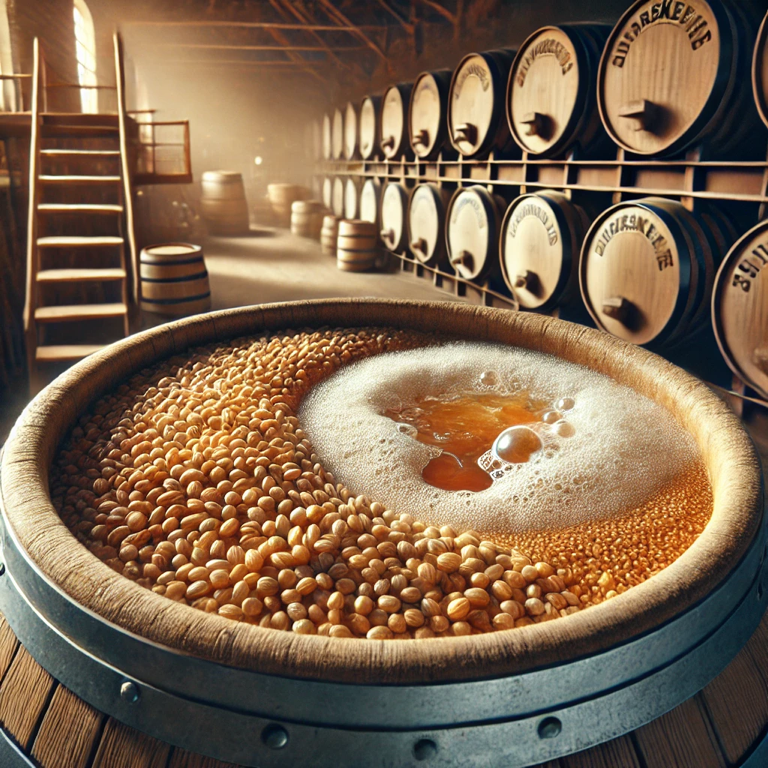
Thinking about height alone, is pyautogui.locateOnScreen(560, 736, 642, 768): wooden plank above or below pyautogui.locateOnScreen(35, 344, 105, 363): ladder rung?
above

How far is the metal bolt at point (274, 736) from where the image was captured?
2.06ft

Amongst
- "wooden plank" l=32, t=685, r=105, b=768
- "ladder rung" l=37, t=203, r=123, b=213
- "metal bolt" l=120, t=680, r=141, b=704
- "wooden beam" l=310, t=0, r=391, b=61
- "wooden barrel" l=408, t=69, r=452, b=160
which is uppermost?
"wooden beam" l=310, t=0, r=391, b=61

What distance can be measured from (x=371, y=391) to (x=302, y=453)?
0.40 m

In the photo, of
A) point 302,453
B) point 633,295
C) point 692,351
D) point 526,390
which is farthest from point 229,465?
point 692,351

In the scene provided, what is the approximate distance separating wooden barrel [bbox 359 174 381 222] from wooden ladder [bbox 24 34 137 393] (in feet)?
7.84

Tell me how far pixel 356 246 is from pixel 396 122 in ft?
3.60

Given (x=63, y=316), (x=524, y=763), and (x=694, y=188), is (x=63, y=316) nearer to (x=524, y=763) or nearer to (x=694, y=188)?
(x=694, y=188)

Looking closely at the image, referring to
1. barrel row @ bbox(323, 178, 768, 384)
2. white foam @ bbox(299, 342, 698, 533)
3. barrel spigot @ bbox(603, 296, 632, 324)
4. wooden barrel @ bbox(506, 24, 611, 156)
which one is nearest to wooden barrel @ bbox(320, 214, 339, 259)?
barrel row @ bbox(323, 178, 768, 384)

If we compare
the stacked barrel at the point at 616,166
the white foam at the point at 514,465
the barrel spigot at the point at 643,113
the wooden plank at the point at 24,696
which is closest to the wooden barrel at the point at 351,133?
the stacked barrel at the point at 616,166

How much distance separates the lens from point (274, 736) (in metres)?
0.63

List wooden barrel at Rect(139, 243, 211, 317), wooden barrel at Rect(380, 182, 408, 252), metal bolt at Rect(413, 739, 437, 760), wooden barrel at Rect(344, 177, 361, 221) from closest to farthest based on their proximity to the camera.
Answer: metal bolt at Rect(413, 739, 437, 760)
wooden barrel at Rect(139, 243, 211, 317)
wooden barrel at Rect(380, 182, 408, 252)
wooden barrel at Rect(344, 177, 361, 221)

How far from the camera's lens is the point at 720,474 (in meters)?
1.03

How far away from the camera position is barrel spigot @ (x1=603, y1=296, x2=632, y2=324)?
9.05 ft

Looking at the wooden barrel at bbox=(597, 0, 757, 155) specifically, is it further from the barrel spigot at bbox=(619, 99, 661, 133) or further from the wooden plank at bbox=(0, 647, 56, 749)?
the wooden plank at bbox=(0, 647, 56, 749)
